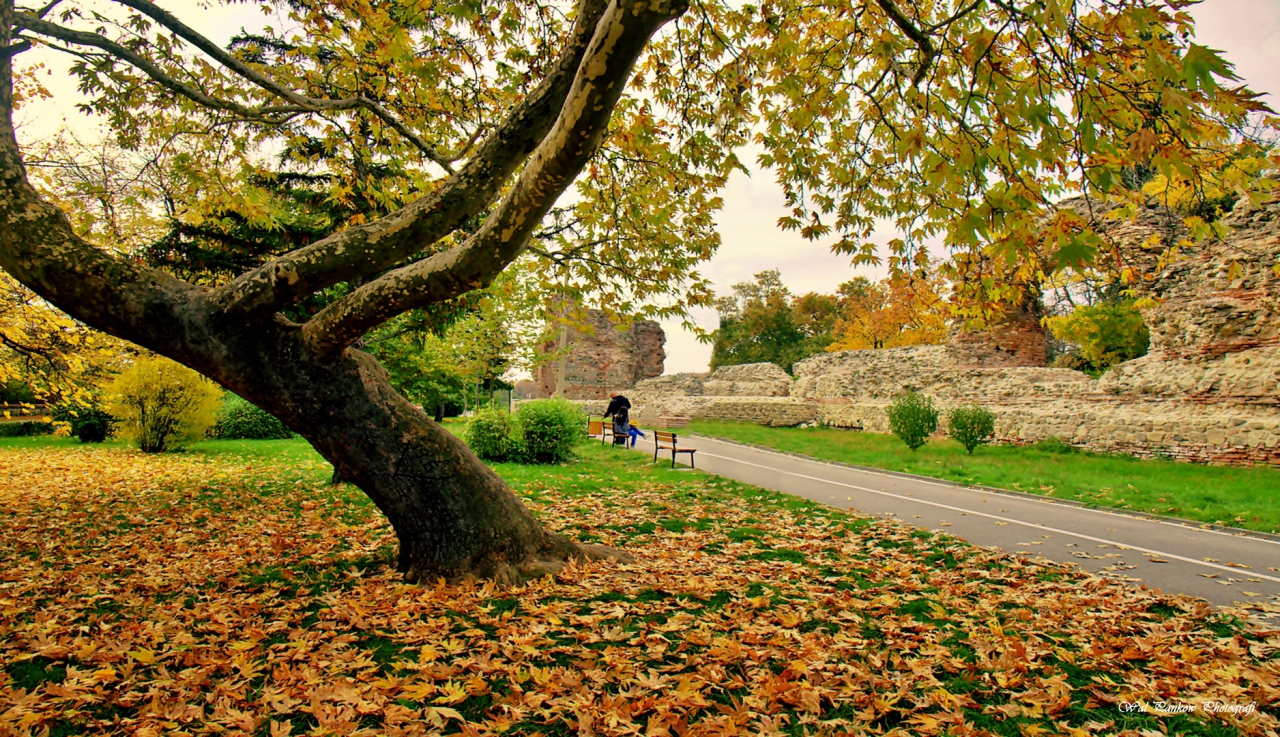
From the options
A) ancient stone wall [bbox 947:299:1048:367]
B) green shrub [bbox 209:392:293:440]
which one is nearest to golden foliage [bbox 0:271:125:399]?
green shrub [bbox 209:392:293:440]

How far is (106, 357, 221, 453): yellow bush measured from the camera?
13.6 m

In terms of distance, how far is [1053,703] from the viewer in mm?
2756

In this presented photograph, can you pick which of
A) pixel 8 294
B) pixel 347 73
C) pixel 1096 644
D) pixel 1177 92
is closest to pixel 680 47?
pixel 347 73

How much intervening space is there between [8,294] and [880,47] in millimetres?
14383

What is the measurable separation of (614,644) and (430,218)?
2.95 meters

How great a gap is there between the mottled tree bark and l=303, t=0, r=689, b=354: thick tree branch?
10 mm

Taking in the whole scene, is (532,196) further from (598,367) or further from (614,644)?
(598,367)

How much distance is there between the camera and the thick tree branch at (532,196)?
2709mm

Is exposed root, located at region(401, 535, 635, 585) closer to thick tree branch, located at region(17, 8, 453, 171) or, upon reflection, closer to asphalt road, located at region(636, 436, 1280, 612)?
thick tree branch, located at region(17, 8, 453, 171)

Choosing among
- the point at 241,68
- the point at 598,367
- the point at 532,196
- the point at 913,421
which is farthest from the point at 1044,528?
the point at 598,367

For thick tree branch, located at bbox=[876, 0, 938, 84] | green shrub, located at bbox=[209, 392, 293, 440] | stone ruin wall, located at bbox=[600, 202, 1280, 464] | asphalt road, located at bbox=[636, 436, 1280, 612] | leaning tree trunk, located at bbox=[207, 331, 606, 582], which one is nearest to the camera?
thick tree branch, located at bbox=[876, 0, 938, 84]

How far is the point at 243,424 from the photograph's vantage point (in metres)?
20.0

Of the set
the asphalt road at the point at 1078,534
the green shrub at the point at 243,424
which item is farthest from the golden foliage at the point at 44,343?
the asphalt road at the point at 1078,534

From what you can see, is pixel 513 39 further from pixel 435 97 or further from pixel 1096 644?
pixel 1096 644
